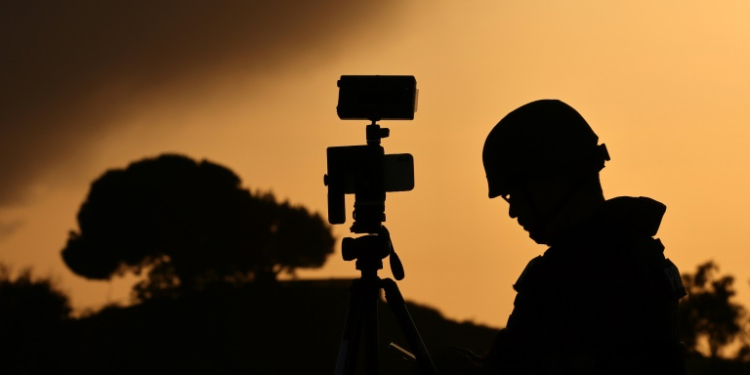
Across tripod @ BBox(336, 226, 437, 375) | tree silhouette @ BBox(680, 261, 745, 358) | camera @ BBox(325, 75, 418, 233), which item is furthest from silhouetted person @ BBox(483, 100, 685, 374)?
tree silhouette @ BBox(680, 261, 745, 358)

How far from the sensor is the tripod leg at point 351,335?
7562 mm

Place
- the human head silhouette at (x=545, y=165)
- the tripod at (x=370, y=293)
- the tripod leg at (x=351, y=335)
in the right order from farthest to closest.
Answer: the tripod at (x=370, y=293) → the tripod leg at (x=351, y=335) → the human head silhouette at (x=545, y=165)

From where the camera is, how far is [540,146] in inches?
182

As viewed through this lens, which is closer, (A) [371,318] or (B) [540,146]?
(B) [540,146]

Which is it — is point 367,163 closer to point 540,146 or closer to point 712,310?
point 540,146

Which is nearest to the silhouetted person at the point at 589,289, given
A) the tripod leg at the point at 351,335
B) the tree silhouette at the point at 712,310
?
the tripod leg at the point at 351,335

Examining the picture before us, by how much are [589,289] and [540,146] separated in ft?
2.68

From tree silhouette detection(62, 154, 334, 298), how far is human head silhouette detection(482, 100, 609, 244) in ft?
194

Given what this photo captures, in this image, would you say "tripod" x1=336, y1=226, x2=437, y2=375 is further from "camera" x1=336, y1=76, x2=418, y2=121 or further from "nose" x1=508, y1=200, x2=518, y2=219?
"nose" x1=508, y1=200, x2=518, y2=219

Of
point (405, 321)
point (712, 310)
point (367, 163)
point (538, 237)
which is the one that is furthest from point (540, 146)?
point (712, 310)

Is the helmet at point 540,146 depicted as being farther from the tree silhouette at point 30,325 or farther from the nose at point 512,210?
the tree silhouette at point 30,325

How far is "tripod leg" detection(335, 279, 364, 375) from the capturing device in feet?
24.8

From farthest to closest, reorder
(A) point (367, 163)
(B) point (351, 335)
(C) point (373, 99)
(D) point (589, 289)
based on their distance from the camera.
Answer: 1. (C) point (373, 99)
2. (A) point (367, 163)
3. (B) point (351, 335)
4. (D) point (589, 289)

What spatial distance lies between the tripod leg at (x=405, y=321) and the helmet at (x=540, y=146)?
9.62ft
